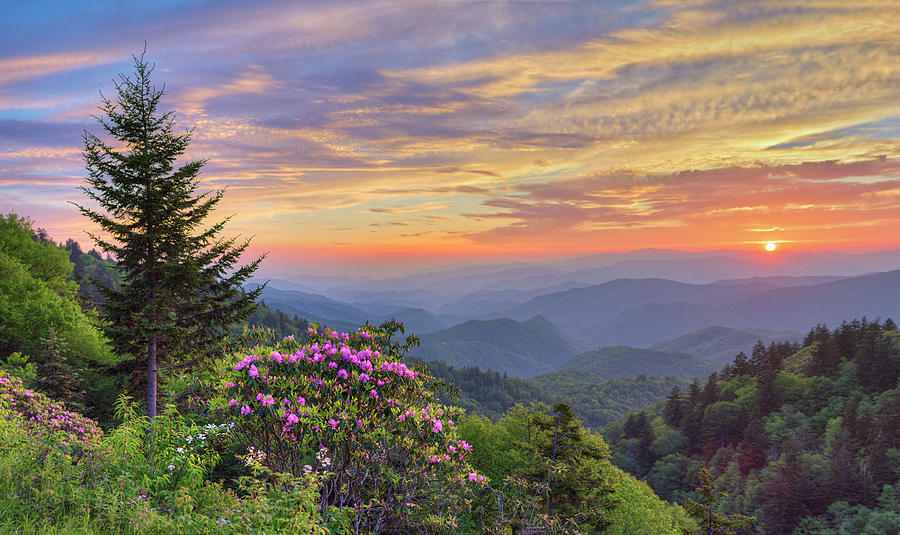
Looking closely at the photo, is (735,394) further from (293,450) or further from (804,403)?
(293,450)

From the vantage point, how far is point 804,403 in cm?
8869

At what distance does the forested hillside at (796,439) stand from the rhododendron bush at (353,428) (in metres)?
75.5

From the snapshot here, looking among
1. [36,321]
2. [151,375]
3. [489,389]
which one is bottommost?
[489,389]

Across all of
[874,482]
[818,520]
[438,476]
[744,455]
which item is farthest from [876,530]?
[438,476]

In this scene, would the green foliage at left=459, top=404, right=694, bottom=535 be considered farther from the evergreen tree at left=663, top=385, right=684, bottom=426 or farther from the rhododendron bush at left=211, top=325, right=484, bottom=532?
the evergreen tree at left=663, top=385, right=684, bottom=426

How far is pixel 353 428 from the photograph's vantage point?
24.9 ft

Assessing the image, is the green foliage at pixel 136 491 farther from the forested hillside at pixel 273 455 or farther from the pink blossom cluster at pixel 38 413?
the pink blossom cluster at pixel 38 413

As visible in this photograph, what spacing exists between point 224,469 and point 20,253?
105 feet

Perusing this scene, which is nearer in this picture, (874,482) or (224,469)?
(224,469)

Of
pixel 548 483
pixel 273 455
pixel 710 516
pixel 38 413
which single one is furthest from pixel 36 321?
pixel 710 516

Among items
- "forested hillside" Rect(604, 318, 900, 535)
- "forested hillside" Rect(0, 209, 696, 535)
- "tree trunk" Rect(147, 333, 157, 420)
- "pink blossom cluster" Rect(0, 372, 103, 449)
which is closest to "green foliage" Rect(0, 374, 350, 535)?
"forested hillside" Rect(0, 209, 696, 535)

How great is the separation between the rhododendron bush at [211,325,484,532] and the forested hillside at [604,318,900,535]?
75545 millimetres

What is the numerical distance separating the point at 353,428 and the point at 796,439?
104321mm

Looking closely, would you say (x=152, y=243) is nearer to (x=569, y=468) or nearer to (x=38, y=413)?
(x=38, y=413)
